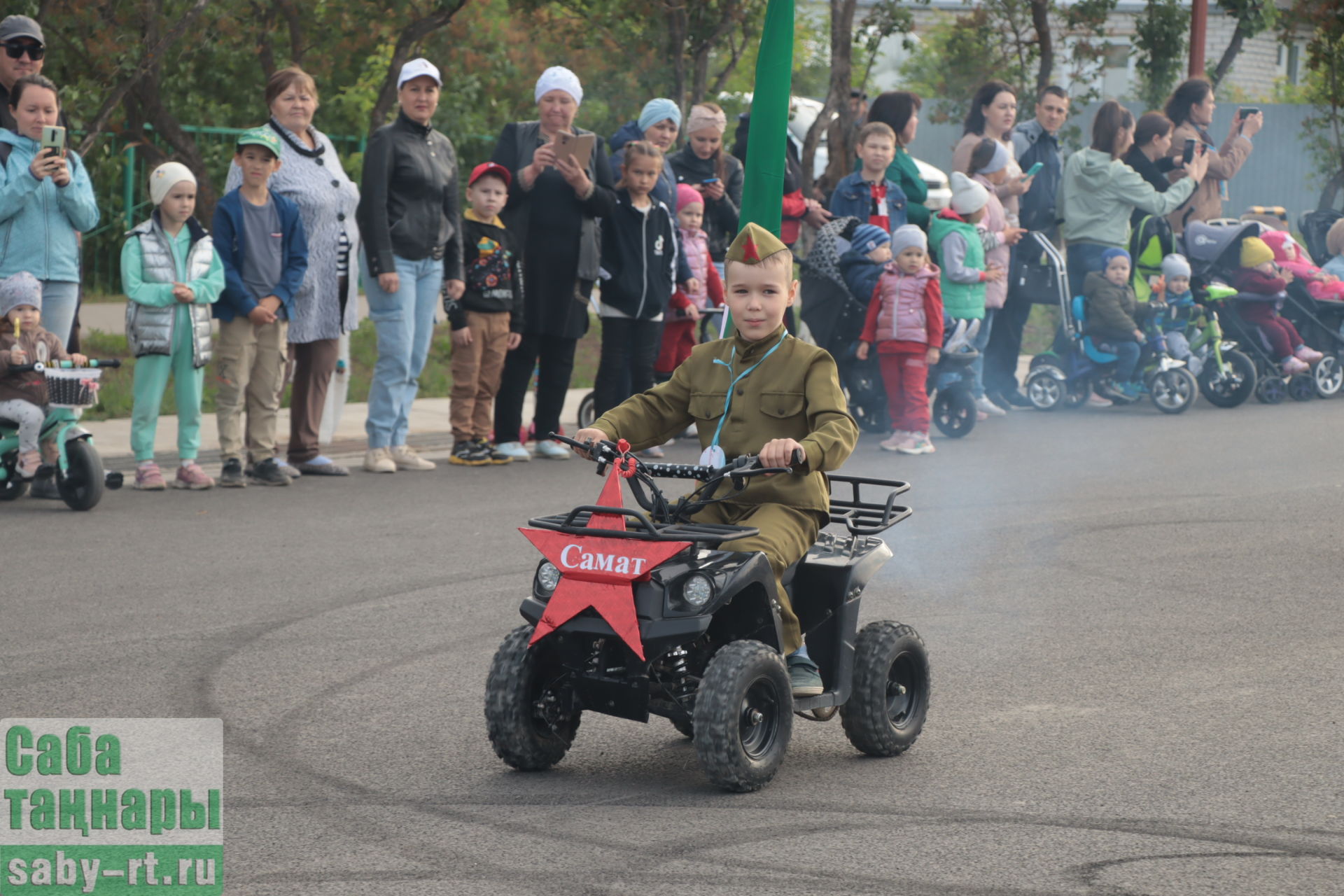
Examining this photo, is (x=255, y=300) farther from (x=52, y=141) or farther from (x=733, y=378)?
(x=733, y=378)

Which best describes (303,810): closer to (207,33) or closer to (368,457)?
Result: (368,457)

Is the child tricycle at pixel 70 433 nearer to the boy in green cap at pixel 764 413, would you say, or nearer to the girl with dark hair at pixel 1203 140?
the boy in green cap at pixel 764 413

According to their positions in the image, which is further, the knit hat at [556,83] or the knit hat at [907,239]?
the knit hat at [907,239]

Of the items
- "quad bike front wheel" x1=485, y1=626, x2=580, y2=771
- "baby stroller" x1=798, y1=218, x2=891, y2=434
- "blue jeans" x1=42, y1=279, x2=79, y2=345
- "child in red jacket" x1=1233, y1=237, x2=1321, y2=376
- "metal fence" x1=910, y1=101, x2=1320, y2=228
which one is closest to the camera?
"quad bike front wheel" x1=485, y1=626, x2=580, y2=771

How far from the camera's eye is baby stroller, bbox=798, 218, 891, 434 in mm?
13195

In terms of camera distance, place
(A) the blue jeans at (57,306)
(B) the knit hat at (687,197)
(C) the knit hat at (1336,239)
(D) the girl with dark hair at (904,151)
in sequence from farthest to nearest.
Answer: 1. (C) the knit hat at (1336,239)
2. (D) the girl with dark hair at (904,151)
3. (B) the knit hat at (687,197)
4. (A) the blue jeans at (57,306)

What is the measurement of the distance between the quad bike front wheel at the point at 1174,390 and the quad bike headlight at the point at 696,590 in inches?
423

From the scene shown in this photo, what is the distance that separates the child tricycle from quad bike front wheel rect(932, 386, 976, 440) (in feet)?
20.6

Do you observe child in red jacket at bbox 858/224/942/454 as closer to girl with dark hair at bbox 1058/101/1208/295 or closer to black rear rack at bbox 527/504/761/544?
girl with dark hair at bbox 1058/101/1208/295

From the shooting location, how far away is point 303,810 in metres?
4.81

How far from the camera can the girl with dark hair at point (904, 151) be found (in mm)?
13828

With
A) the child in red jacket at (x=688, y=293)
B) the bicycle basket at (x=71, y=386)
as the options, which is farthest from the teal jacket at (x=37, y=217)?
the child in red jacket at (x=688, y=293)

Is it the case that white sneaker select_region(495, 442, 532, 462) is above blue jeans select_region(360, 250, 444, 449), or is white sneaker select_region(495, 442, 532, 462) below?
below

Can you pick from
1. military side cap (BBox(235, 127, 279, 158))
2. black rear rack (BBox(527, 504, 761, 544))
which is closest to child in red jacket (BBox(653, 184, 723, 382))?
military side cap (BBox(235, 127, 279, 158))
